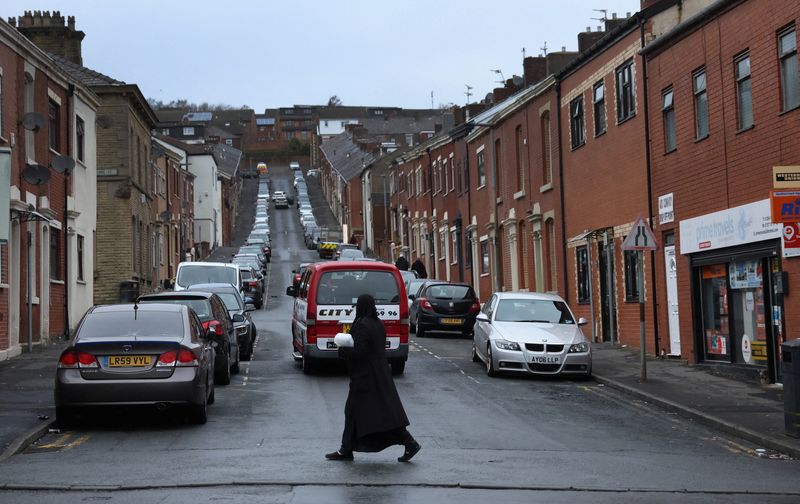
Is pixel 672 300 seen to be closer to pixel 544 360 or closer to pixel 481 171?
pixel 544 360

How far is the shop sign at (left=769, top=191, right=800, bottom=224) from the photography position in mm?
14000

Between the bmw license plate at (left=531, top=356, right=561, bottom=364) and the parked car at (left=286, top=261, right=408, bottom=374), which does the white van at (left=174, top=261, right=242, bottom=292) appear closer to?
the parked car at (left=286, top=261, right=408, bottom=374)

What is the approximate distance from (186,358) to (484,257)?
31.0 meters

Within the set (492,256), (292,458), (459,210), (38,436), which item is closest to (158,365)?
(38,436)

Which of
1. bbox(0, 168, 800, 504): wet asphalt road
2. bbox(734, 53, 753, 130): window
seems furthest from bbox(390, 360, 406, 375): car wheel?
bbox(734, 53, 753, 130): window

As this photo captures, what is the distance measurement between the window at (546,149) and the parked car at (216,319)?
15.8 metres

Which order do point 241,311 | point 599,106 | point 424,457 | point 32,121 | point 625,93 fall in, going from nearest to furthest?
1. point 424,457
2. point 241,311
3. point 32,121
4. point 625,93
5. point 599,106

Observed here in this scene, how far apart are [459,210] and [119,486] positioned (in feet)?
130

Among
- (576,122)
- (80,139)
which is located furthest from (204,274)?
(576,122)

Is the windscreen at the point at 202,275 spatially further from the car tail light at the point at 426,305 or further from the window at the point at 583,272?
the window at the point at 583,272

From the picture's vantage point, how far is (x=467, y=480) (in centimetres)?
1059

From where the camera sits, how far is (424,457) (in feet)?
39.6

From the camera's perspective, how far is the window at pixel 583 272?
3084cm

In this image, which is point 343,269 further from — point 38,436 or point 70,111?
point 70,111
